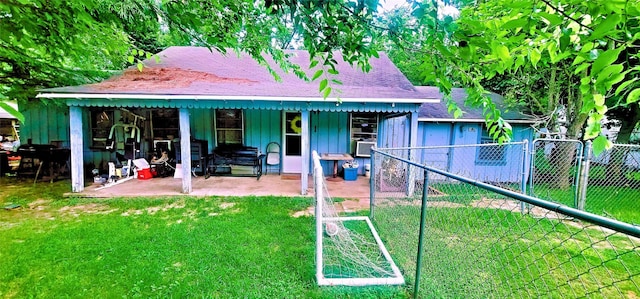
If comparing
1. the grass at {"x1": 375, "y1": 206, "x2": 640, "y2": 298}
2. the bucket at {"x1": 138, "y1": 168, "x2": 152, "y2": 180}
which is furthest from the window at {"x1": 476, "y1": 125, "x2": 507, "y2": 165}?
the bucket at {"x1": 138, "y1": 168, "x2": 152, "y2": 180}

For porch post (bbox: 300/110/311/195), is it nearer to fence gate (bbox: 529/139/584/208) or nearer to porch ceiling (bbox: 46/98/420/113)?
porch ceiling (bbox: 46/98/420/113)

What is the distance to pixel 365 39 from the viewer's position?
1.65 meters

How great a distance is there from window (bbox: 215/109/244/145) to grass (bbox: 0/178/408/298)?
3.23 meters

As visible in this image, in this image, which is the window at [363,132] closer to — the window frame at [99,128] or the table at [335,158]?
the table at [335,158]

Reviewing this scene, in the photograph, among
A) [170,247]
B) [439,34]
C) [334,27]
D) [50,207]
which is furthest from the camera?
[50,207]

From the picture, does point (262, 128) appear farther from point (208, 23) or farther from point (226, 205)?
point (208, 23)

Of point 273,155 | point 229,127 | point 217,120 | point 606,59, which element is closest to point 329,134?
point 273,155

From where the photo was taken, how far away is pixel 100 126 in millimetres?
8430

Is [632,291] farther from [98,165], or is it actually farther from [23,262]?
[98,165]

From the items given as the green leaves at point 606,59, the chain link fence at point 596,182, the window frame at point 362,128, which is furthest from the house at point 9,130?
the chain link fence at point 596,182

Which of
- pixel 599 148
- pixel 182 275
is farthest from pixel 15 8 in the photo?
pixel 599 148

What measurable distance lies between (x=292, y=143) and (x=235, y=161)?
6.02 feet

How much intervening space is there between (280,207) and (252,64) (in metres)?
5.42

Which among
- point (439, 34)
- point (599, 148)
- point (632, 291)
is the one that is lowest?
point (632, 291)
